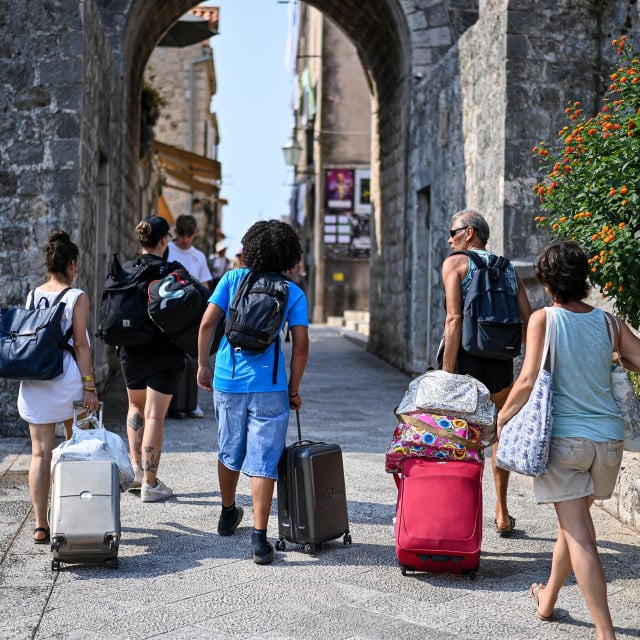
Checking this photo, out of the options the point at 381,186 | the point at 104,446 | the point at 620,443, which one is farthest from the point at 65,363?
the point at 381,186

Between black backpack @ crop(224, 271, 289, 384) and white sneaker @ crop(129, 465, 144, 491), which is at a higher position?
black backpack @ crop(224, 271, 289, 384)

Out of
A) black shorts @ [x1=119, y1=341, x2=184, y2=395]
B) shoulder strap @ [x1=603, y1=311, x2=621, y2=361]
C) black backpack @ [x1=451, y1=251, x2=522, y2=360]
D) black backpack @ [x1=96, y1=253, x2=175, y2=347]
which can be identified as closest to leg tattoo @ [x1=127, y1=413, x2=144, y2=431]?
black shorts @ [x1=119, y1=341, x2=184, y2=395]

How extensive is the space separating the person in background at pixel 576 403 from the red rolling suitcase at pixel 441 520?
0.57 m

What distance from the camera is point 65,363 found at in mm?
4879

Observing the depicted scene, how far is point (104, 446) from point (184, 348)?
1065 millimetres

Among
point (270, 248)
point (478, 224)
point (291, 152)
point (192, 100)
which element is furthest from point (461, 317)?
point (192, 100)

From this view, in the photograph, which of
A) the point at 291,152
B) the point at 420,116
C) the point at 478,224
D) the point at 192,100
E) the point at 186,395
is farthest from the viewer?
the point at 192,100

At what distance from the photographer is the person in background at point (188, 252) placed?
8117mm

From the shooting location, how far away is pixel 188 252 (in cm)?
838

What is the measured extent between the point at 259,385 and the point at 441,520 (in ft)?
3.17

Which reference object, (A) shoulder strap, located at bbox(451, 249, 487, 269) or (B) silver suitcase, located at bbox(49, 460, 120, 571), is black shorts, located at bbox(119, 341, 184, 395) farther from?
(A) shoulder strap, located at bbox(451, 249, 487, 269)

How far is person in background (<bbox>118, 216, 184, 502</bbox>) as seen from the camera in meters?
5.62

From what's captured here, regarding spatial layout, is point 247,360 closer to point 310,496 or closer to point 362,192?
point 310,496

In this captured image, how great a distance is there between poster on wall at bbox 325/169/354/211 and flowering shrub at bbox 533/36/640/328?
22.8m
